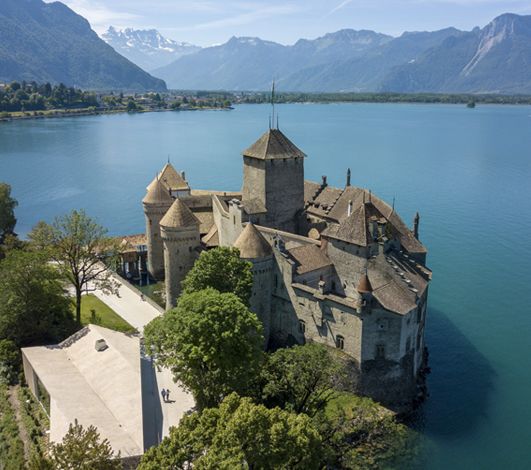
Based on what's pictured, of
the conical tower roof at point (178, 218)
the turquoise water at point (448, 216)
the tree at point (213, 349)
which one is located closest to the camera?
the tree at point (213, 349)

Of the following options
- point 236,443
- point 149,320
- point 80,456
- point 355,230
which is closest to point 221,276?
point 355,230

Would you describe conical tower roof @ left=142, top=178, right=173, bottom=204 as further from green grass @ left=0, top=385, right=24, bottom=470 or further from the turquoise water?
green grass @ left=0, top=385, right=24, bottom=470

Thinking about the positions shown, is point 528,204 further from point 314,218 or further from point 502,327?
point 314,218

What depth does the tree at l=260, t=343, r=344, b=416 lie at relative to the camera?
39.9 m

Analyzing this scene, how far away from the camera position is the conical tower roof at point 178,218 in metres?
55.9

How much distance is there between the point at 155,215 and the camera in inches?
2613

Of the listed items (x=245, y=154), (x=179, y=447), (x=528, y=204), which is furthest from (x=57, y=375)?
(x=528, y=204)

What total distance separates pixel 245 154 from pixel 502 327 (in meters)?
34.1

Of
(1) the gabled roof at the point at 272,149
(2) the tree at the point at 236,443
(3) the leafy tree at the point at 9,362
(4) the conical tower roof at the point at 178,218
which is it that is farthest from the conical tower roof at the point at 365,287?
(3) the leafy tree at the point at 9,362

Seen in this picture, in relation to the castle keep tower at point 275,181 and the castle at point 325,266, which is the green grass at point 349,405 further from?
the castle keep tower at point 275,181

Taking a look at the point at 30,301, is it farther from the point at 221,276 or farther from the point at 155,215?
the point at 155,215

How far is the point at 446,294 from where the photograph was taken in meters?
68.0

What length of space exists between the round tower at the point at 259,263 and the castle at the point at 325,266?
95 mm

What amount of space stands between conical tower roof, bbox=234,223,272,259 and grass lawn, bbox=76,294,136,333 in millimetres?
14075
